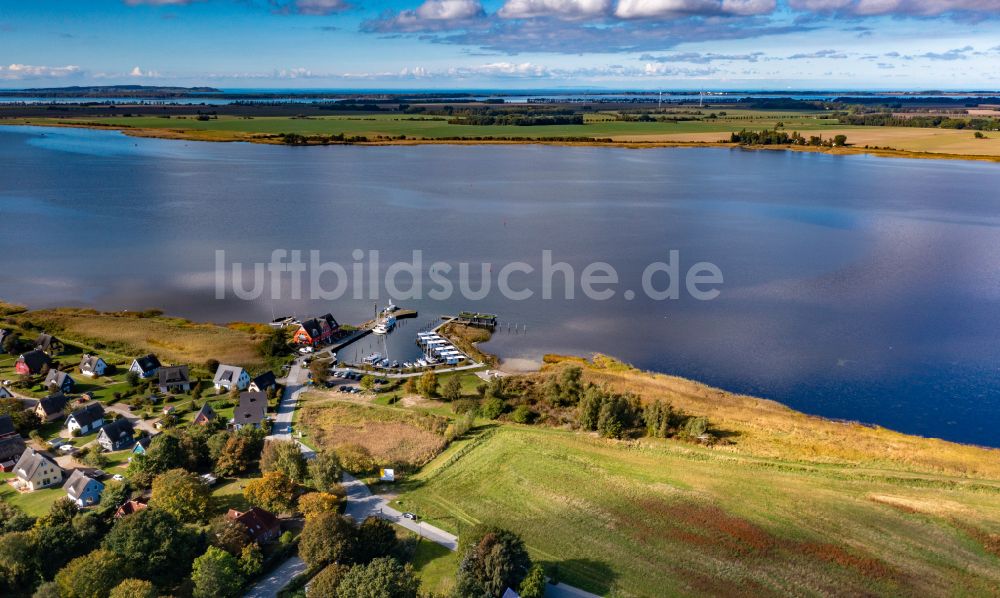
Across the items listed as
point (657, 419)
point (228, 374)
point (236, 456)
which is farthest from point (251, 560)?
point (657, 419)

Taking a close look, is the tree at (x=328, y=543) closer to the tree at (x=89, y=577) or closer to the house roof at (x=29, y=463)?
the tree at (x=89, y=577)

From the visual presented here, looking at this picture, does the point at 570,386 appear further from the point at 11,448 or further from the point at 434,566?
the point at 11,448

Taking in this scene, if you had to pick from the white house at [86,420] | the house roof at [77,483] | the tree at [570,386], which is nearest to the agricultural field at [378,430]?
the tree at [570,386]

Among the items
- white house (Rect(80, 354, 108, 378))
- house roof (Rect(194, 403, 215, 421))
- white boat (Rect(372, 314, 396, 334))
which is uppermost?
white boat (Rect(372, 314, 396, 334))

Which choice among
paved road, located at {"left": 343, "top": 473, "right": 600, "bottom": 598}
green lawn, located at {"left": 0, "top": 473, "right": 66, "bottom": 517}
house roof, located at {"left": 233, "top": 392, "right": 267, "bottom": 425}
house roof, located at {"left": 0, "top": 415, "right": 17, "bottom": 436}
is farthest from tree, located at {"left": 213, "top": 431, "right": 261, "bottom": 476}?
house roof, located at {"left": 0, "top": 415, "right": 17, "bottom": 436}

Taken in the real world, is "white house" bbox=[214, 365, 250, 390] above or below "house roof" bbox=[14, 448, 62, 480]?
above

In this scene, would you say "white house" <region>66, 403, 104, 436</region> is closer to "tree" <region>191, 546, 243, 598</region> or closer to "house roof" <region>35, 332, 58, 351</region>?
"house roof" <region>35, 332, 58, 351</region>

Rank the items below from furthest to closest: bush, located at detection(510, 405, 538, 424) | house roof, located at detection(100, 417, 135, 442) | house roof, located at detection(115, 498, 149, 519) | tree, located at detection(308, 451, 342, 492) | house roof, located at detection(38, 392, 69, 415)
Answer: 1. bush, located at detection(510, 405, 538, 424)
2. house roof, located at detection(38, 392, 69, 415)
3. house roof, located at detection(100, 417, 135, 442)
4. tree, located at detection(308, 451, 342, 492)
5. house roof, located at detection(115, 498, 149, 519)
